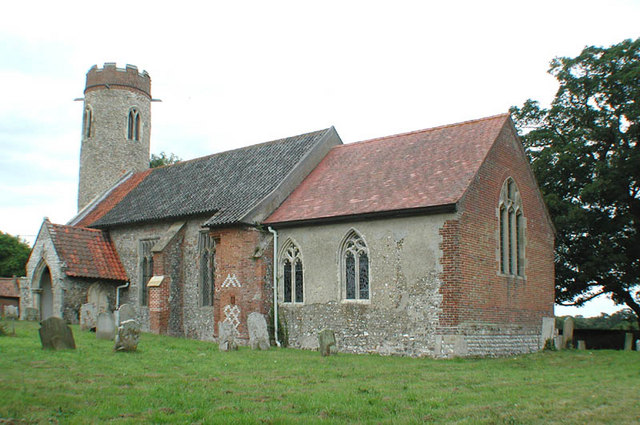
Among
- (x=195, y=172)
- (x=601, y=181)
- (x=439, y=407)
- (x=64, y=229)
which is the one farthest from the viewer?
(x=195, y=172)

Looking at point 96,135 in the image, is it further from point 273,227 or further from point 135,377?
point 135,377

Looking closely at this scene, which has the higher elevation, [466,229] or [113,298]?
[466,229]

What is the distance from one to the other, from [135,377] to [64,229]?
60.9ft

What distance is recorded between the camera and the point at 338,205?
2117cm

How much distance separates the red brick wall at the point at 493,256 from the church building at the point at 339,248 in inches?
2.5

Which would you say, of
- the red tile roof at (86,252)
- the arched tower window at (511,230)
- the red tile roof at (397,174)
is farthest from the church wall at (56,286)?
the arched tower window at (511,230)

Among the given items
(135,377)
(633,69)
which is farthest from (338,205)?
(633,69)

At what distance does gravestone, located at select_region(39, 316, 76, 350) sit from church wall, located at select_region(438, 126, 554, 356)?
10100 mm

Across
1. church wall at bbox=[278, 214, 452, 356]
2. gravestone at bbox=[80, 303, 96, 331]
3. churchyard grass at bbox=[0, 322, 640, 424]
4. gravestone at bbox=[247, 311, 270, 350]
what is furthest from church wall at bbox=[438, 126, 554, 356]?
gravestone at bbox=[80, 303, 96, 331]

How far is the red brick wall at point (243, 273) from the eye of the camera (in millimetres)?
21703

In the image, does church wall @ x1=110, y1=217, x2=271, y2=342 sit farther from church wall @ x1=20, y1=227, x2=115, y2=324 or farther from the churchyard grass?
the churchyard grass

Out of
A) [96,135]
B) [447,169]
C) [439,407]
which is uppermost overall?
[96,135]

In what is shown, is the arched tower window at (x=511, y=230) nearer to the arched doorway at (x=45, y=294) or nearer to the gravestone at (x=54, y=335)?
the gravestone at (x=54, y=335)

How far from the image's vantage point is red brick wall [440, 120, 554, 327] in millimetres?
18047
